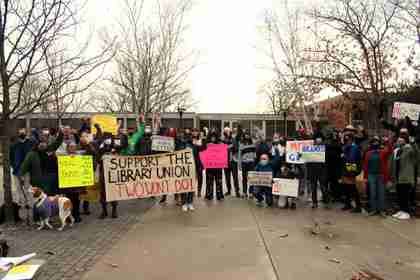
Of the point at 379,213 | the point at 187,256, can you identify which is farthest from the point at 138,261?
the point at 379,213

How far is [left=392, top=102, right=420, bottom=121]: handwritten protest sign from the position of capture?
32.5ft

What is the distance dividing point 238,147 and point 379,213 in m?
4.00

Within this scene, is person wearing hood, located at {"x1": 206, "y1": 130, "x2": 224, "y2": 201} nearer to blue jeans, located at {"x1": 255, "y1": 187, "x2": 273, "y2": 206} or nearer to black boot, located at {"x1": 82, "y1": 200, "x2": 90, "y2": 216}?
blue jeans, located at {"x1": 255, "y1": 187, "x2": 273, "y2": 206}

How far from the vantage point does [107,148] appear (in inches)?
374

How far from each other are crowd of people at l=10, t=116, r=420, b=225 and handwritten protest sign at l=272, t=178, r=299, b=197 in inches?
8.2

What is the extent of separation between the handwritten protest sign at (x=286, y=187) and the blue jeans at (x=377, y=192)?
160 cm

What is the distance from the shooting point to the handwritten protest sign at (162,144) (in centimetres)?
955

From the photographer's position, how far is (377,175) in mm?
8828

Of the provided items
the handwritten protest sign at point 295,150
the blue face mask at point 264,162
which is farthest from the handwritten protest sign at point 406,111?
the blue face mask at point 264,162

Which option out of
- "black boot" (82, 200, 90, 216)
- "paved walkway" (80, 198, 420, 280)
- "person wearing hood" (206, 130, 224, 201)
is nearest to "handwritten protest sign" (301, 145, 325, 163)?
"paved walkway" (80, 198, 420, 280)

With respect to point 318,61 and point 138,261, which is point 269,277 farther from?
point 318,61

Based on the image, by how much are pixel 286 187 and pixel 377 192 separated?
1.96 metres

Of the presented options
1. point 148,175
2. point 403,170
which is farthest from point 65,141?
point 403,170

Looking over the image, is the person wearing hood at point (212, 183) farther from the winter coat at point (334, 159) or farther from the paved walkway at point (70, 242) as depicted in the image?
the winter coat at point (334, 159)
